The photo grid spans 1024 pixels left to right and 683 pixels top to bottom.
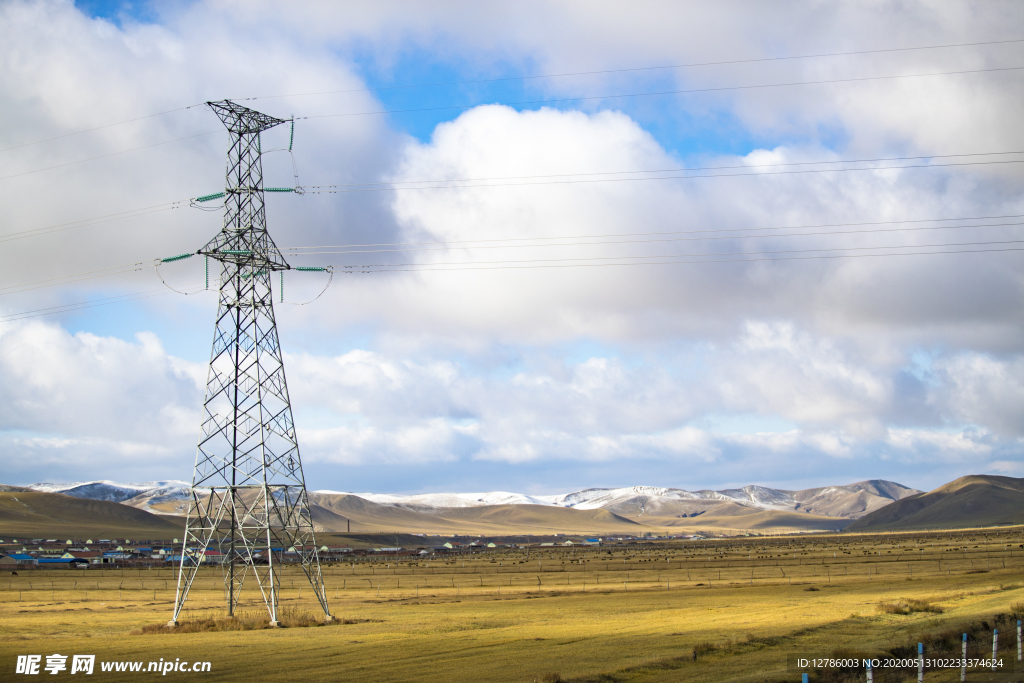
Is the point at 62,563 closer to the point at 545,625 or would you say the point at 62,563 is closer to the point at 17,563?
the point at 17,563

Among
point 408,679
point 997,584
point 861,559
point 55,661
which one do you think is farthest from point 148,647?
point 861,559

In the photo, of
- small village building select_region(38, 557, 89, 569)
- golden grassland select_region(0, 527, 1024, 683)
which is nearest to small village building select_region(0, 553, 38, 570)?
small village building select_region(38, 557, 89, 569)

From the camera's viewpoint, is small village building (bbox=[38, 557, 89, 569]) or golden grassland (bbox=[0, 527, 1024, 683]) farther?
small village building (bbox=[38, 557, 89, 569])

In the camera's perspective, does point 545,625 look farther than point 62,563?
No

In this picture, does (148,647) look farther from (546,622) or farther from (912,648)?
(912,648)

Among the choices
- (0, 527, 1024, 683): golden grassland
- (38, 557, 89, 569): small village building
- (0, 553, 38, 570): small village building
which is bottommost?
(38, 557, 89, 569): small village building

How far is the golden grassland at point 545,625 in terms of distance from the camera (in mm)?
25922

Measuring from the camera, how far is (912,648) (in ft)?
86.4

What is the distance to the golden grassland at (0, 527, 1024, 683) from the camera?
→ 85.0 feet

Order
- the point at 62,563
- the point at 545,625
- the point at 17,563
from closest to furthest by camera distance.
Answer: the point at 545,625, the point at 17,563, the point at 62,563

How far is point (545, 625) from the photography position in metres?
39.8


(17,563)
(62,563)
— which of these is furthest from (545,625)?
(62,563)

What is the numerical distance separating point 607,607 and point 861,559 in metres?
65.4

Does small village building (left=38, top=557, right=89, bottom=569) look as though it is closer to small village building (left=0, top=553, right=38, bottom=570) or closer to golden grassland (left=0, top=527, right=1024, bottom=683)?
small village building (left=0, top=553, right=38, bottom=570)
